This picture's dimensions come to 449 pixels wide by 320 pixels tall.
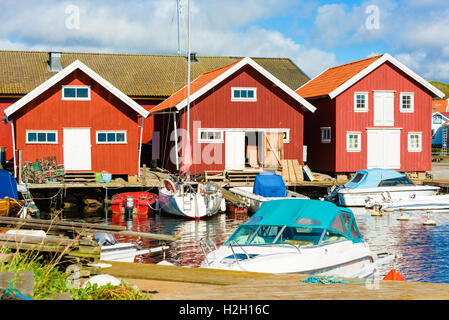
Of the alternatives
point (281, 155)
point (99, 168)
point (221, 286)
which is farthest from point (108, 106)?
point (221, 286)

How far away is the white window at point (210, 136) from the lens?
35.2 meters

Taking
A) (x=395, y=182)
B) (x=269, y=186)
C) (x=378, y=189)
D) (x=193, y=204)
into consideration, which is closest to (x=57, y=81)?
(x=193, y=204)

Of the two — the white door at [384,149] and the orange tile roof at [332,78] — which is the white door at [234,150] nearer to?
the orange tile roof at [332,78]

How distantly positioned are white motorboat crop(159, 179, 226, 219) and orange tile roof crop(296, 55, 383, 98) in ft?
40.8

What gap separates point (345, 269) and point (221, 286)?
5.51 meters

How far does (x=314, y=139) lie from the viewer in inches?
1599

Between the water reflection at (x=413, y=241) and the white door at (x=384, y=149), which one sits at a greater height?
the white door at (x=384, y=149)

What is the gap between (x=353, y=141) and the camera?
37438 mm

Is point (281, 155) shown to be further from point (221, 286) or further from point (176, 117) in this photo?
point (221, 286)

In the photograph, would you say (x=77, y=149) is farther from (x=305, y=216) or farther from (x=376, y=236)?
(x=305, y=216)

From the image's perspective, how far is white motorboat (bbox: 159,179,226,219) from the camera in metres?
27.1

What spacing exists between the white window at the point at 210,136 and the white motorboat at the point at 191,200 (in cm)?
659

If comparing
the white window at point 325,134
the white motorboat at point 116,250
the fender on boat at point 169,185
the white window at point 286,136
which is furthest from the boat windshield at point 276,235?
the white window at point 325,134

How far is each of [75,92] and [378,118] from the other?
18.5 meters
